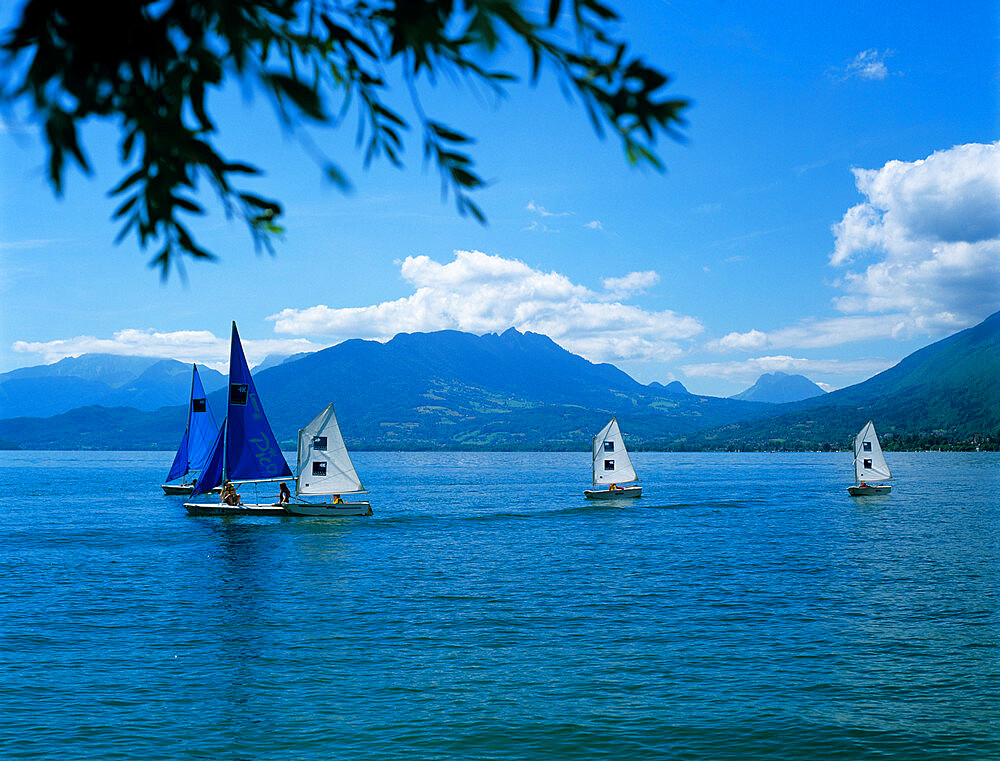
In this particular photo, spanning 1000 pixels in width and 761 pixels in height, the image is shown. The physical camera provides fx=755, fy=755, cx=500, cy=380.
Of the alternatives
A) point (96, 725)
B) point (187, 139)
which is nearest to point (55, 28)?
point (187, 139)

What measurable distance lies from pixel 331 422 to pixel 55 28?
2681 inches

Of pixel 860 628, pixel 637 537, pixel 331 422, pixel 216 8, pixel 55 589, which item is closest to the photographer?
pixel 216 8

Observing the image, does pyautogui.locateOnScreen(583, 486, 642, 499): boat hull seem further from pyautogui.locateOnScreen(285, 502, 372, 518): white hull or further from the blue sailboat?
the blue sailboat

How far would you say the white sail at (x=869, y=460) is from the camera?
10006 centimetres

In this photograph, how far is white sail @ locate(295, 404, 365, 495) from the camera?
6931 cm

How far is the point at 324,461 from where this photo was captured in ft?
234

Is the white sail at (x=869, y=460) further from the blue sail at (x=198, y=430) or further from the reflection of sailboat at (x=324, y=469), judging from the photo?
the blue sail at (x=198, y=430)

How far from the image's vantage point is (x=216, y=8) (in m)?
3.80

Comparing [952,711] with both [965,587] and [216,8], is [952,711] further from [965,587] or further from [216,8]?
[216,8]

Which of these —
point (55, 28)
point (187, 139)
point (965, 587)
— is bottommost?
point (965, 587)

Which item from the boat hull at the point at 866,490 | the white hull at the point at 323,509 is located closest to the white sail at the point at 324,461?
the white hull at the point at 323,509

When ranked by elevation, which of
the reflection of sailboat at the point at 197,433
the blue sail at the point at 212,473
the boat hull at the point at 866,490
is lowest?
the boat hull at the point at 866,490

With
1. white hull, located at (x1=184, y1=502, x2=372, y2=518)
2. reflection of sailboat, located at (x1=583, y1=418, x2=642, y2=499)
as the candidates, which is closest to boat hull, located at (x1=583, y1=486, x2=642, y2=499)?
reflection of sailboat, located at (x1=583, y1=418, x2=642, y2=499)

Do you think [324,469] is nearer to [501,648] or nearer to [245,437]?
[245,437]
